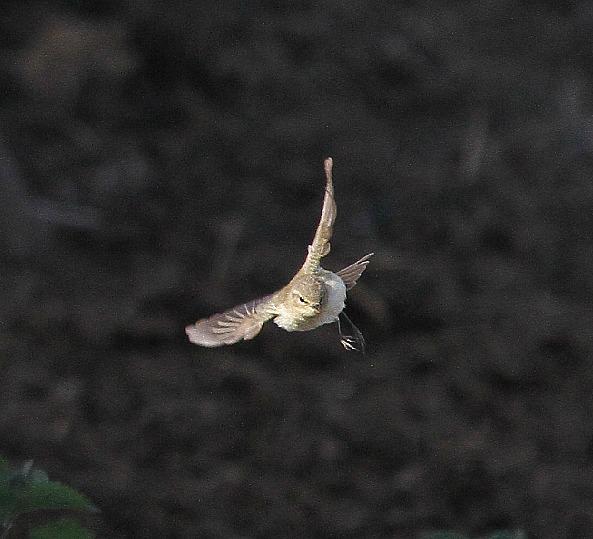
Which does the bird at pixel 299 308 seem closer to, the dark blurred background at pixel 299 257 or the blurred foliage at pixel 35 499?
the blurred foliage at pixel 35 499

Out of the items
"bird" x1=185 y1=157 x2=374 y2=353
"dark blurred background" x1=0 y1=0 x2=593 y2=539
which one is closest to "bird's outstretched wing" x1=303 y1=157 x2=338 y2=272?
"bird" x1=185 y1=157 x2=374 y2=353

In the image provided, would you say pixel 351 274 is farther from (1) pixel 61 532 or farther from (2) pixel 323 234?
(1) pixel 61 532

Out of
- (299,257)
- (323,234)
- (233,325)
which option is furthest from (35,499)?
(299,257)

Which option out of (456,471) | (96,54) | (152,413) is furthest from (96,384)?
(96,54)

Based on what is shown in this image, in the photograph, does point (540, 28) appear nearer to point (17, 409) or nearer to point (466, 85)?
point (466, 85)

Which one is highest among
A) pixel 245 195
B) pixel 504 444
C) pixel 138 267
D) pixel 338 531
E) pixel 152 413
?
pixel 245 195

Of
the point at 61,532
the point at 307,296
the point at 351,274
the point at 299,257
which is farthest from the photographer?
the point at 299,257
